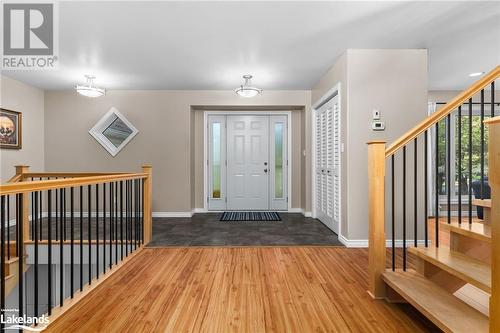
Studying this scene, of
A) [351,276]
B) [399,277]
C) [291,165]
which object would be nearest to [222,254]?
[351,276]

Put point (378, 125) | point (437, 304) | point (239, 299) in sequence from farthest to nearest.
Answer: point (378, 125)
point (239, 299)
point (437, 304)

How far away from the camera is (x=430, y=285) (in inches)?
72.8

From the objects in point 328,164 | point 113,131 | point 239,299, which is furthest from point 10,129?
point 328,164

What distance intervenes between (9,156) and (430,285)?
5.70 m

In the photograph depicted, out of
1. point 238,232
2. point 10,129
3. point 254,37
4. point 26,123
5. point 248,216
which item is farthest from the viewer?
point 248,216

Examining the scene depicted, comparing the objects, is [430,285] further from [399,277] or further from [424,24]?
[424,24]

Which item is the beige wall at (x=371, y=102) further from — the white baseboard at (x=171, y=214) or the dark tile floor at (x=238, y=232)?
the white baseboard at (x=171, y=214)

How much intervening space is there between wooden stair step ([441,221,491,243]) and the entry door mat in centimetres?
313

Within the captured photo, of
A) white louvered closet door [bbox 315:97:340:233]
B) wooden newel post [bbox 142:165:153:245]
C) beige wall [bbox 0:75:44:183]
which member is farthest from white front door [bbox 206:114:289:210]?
beige wall [bbox 0:75:44:183]

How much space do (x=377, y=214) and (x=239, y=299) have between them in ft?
4.00

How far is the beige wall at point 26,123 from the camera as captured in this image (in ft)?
13.8

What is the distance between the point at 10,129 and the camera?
4289 millimetres

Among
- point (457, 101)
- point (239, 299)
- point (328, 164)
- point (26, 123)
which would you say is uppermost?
point (26, 123)

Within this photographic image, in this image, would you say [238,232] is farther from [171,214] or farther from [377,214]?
[377,214]
